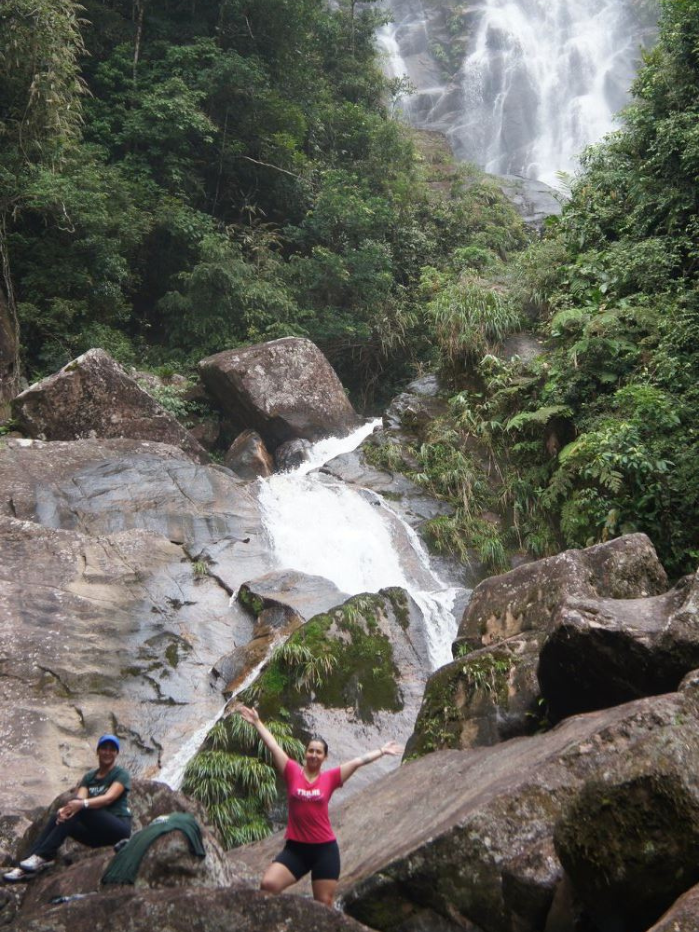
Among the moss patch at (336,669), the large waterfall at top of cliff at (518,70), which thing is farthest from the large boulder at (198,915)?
the large waterfall at top of cliff at (518,70)

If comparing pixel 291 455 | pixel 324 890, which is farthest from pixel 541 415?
pixel 324 890

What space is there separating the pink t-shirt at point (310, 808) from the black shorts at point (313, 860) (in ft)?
0.10

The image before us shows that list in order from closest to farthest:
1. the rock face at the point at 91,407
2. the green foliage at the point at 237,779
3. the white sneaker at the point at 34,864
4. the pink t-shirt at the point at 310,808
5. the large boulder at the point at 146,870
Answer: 1. the large boulder at the point at 146,870
2. the pink t-shirt at the point at 310,808
3. the white sneaker at the point at 34,864
4. the green foliage at the point at 237,779
5. the rock face at the point at 91,407

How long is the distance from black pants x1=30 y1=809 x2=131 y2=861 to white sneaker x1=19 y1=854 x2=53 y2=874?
4 centimetres

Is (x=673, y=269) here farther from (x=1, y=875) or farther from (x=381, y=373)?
(x=1, y=875)

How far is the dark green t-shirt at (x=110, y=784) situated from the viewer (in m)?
4.71

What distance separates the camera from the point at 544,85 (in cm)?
3303

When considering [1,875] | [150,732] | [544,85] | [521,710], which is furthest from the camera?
[544,85]

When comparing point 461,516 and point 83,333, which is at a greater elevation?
point 83,333

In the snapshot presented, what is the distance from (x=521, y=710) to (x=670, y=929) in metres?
3.04

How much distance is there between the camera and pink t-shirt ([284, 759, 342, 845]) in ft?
13.4

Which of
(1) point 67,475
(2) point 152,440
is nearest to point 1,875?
(1) point 67,475

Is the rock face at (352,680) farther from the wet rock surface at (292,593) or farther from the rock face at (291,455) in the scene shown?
the rock face at (291,455)

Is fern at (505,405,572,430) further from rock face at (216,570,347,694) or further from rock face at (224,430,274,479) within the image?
rock face at (224,430,274,479)
